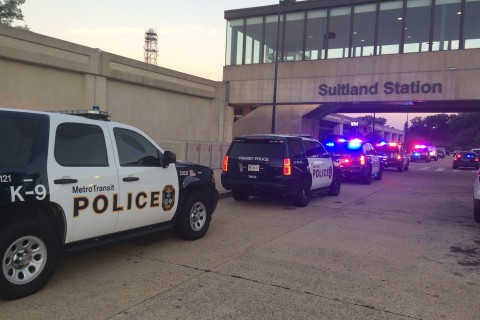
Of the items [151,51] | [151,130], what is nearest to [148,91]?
[151,130]

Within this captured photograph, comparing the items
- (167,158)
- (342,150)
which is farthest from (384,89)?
(167,158)

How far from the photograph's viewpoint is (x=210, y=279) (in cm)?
494

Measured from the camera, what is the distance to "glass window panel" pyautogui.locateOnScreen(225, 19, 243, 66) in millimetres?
29969

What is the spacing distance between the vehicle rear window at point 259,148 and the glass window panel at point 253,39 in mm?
20142

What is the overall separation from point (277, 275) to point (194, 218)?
213 centimetres

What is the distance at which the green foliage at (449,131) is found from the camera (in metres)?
109

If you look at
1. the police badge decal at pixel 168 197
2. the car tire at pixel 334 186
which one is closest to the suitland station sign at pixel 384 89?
the car tire at pixel 334 186

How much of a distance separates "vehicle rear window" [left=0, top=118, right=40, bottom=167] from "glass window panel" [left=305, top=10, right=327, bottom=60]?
24.9 m

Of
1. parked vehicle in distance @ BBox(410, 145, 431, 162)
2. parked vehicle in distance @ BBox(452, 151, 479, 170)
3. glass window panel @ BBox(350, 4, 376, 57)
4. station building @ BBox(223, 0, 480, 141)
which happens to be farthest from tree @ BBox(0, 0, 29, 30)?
parked vehicle in distance @ BBox(410, 145, 431, 162)

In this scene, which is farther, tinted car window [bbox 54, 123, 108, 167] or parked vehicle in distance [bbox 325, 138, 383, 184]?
parked vehicle in distance [bbox 325, 138, 383, 184]

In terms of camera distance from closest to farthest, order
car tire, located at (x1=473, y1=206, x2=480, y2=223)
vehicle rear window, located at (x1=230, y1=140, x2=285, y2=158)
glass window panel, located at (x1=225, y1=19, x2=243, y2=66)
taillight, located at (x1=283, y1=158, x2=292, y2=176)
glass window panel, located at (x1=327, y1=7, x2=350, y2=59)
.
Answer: car tire, located at (x1=473, y1=206, x2=480, y2=223) < taillight, located at (x1=283, y1=158, x2=292, y2=176) < vehicle rear window, located at (x1=230, y1=140, x2=285, y2=158) < glass window panel, located at (x1=327, y1=7, x2=350, y2=59) < glass window panel, located at (x1=225, y1=19, x2=243, y2=66)

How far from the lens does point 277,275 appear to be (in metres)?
5.14

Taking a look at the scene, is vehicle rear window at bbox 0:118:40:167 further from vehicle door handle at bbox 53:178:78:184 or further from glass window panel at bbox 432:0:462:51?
glass window panel at bbox 432:0:462:51

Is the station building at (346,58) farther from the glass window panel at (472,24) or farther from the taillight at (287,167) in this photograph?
the taillight at (287,167)
